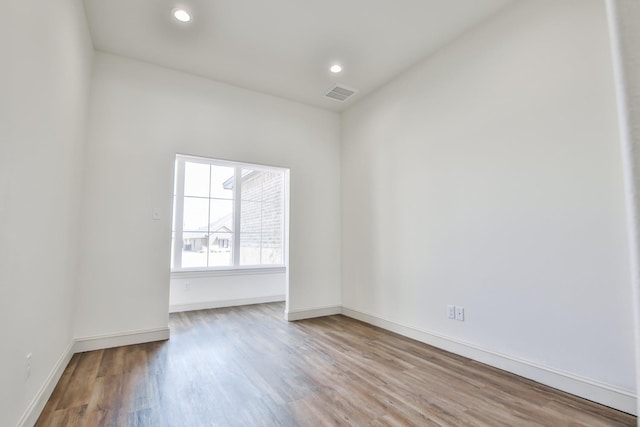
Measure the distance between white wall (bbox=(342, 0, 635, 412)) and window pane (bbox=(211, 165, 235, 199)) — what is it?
2780mm

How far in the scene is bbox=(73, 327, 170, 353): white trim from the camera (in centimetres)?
295

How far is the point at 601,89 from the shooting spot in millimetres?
2076

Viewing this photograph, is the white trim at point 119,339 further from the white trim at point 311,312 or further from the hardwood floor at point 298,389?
the white trim at point 311,312

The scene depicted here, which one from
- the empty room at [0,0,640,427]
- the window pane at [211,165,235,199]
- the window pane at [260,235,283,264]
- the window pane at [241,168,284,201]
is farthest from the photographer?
the window pane at [260,235,283,264]

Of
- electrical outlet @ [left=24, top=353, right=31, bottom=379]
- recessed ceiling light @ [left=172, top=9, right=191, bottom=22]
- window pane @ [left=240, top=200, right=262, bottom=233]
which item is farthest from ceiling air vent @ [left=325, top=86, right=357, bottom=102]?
electrical outlet @ [left=24, top=353, right=31, bottom=379]

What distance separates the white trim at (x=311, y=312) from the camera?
162 inches

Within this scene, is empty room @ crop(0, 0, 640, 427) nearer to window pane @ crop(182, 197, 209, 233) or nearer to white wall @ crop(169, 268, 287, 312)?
white wall @ crop(169, 268, 287, 312)

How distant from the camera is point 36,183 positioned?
1751 millimetres

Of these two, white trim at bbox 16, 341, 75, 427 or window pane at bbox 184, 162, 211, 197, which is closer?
white trim at bbox 16, 341, 75, 427

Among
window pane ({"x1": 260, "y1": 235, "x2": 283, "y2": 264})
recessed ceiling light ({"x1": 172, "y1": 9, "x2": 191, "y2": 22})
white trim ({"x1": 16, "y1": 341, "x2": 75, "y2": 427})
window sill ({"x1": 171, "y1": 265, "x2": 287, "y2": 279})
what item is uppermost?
recessed ceiling light ({"x1": 172, "y1": 9, "x2": 191, "y2": 22})

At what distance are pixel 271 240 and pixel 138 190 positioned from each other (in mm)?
2694

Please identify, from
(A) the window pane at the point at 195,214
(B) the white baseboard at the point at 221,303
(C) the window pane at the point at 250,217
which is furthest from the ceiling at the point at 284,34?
(B) the white baseboard at the point at 221,303

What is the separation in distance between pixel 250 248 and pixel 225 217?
68 cm

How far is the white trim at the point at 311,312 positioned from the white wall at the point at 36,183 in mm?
2307
